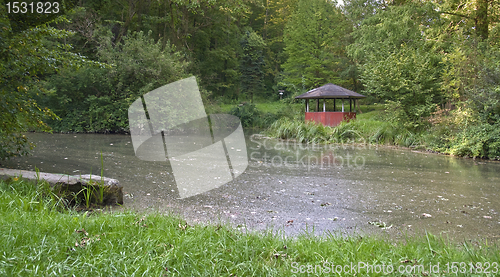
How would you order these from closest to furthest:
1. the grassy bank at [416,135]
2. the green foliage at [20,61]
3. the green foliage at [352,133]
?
1. the green foliage at [20,61]
2. the grassy bank at [416,135]
3. the green foliage at [352,133]

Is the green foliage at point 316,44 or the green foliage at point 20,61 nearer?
the green foliage at point 20,61

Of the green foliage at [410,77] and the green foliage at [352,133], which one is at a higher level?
the green foliage at [410,77]

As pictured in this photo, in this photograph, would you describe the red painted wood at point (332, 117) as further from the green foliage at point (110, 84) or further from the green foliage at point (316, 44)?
the green foliage at point (316, 44)

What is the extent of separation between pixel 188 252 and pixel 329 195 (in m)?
3.08

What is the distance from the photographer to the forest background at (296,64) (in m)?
4.81

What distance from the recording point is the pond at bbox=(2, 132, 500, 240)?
147 inches

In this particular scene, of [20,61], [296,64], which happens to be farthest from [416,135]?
[296,64]

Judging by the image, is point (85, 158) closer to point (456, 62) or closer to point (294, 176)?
point (294, 176)

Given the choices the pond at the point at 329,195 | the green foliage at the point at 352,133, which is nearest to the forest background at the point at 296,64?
the green foliage at the point at 352,133

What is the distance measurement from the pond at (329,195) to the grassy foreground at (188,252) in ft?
1.81

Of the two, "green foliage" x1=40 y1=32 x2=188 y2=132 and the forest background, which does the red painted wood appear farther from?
"green foliage" x1=40 y1=32 x2=188 y2=132

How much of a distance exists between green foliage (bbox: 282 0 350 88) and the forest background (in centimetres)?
11

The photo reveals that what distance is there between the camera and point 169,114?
1606 centimetres

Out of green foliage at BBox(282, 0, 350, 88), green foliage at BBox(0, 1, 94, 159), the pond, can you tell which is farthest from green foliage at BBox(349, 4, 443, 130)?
green foliage at BBox(282, 0, 350, 88)
